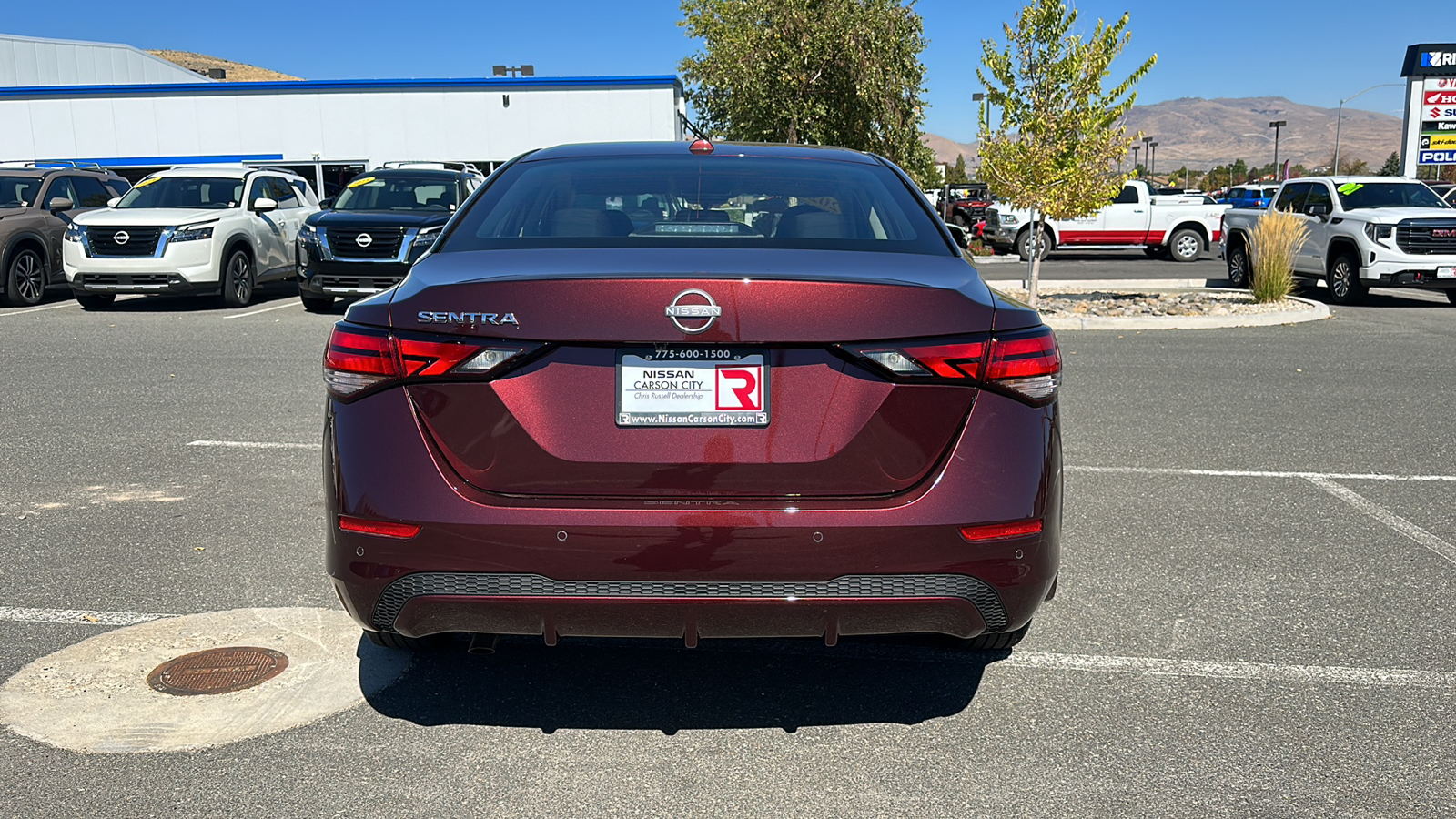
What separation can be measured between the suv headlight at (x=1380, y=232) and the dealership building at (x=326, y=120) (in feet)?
89.5

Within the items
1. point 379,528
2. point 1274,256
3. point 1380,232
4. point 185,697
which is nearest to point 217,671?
point 185,697

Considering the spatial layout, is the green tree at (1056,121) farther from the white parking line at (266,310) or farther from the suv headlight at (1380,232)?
the white parking line at (266,310)

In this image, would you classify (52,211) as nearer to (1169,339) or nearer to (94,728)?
(1169,339)

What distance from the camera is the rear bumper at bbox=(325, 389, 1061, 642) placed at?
2.98 metres

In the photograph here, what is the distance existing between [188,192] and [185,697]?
15.2m

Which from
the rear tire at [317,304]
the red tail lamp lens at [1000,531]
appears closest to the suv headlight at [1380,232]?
the rear tire at [317,304]

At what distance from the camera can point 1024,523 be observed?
10.3ft

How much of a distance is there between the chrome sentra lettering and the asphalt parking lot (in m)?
1.19

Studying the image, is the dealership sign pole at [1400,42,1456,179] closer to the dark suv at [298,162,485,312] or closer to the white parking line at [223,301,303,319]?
the dark suv at [298,162,485,312]

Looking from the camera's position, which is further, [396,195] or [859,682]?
[396,195]

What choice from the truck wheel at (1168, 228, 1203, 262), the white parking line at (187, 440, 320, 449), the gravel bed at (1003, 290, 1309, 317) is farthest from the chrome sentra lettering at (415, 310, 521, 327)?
the truck wheel at (1168, 228, 1203, 262)

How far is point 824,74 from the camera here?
3688 centimetres

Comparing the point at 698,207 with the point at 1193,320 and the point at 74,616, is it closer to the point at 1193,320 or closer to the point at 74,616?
the point at 74,616

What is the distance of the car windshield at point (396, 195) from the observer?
1683 cm
